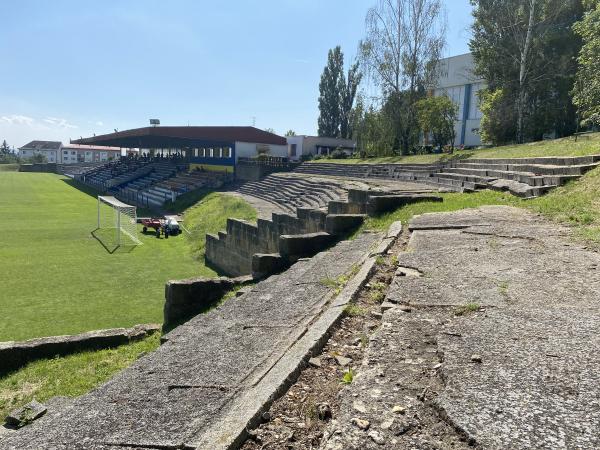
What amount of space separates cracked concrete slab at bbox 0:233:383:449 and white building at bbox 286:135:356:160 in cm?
4496

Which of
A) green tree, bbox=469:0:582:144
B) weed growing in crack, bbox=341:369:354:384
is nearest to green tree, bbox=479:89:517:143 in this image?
green tree, bbox=469:0:582:144

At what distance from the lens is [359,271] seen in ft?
17.4

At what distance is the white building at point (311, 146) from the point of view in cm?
4972

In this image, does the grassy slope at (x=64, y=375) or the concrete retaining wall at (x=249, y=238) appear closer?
the grassy slope at (x=64, y=375)

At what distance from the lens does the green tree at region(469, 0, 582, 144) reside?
27.3m

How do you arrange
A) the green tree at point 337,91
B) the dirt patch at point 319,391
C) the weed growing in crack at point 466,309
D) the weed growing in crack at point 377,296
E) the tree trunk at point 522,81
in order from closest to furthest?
1. the dirt patch at point 319,391
2. the weed growing in crack at point 466,309
3. the weed growing in crack at point 377,296
4. the tree trunk at point 522,81
5. the green tree at point 337,91

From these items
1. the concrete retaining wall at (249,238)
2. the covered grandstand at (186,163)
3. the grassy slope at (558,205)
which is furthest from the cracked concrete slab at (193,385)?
the covered grandstand at (186,163)

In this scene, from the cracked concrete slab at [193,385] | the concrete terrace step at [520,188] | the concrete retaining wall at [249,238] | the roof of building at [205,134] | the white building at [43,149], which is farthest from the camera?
the white building at [43,149]

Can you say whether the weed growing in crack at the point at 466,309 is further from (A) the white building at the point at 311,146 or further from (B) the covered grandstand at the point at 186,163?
(A) the white building at the point at 311,146

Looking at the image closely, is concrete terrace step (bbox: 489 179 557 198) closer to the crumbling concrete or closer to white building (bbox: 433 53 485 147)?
the crumbling concrete

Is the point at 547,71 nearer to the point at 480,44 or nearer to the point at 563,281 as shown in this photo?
the point at 480,44

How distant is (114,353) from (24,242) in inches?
632

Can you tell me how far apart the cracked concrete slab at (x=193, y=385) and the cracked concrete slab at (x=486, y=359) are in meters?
0.65

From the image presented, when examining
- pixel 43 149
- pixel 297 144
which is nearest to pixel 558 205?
pixel 297 144
